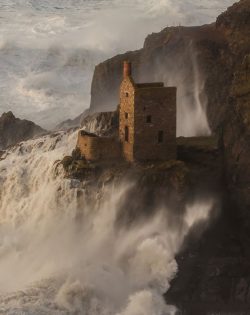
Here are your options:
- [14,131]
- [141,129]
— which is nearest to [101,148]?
[141,129]

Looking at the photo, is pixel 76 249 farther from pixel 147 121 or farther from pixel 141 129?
pixel 147 121

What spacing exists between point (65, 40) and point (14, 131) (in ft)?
120

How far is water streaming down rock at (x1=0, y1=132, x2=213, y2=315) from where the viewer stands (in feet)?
161

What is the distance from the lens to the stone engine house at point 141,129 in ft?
169

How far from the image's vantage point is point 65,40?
341 feet

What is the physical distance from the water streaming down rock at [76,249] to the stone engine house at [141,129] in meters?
1.70

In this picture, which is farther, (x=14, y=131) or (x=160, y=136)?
(x=14, y=131)

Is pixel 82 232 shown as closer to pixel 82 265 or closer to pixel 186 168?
pixel 82 265

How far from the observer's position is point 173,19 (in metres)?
103

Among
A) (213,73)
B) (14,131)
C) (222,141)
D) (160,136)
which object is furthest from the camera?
(14,131)

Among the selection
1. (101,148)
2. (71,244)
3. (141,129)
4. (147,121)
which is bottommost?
(71,244)

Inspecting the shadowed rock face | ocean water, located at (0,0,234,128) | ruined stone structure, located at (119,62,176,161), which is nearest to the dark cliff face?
ruined stone structure, located at (119,62,176,161)

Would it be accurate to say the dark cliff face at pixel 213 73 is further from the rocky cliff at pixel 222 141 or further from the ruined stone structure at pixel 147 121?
the ruined stone structure at pixel 147 121

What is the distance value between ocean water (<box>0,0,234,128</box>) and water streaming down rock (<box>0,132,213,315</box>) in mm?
28104
